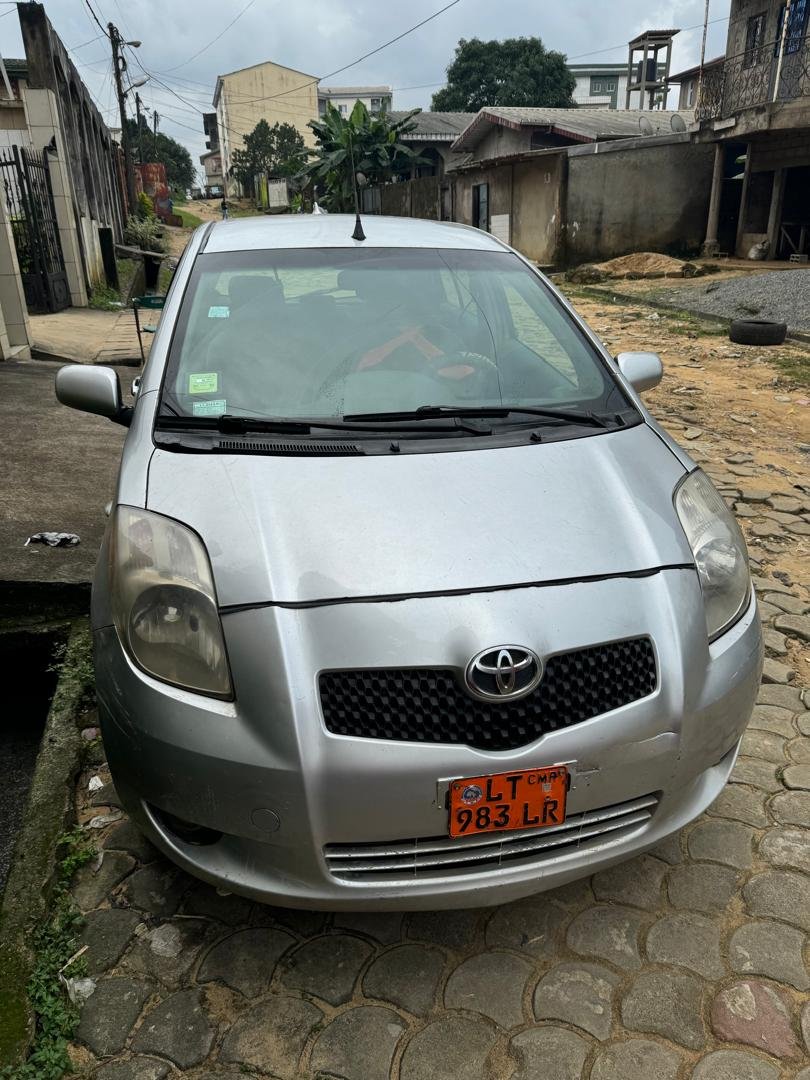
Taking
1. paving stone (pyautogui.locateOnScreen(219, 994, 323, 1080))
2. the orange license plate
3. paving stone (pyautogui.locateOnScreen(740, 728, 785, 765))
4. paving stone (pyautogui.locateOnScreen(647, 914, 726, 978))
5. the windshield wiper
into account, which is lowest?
paving stone (pyautogui.locateOnScreen(740, 728, 785, 765))

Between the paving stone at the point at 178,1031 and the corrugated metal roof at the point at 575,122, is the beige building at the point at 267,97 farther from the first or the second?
the paving stone at the point at 178,1031

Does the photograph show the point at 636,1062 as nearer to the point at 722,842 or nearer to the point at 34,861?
the point at 722,842

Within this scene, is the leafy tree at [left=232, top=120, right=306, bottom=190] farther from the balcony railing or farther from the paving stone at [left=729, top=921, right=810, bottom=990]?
the paving stone at [left=729, top=921, right=810, bottom=990]

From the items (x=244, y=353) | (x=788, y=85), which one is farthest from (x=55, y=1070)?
(x=788, y=85)

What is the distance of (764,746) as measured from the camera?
110 inches

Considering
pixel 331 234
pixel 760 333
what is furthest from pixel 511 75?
pixel 331 234

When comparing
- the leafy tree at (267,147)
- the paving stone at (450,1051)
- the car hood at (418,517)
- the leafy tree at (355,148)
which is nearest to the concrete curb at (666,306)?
the car hood at (418,517)

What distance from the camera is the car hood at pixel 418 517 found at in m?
1.82

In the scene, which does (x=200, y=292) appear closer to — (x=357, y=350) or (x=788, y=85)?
(x=357, y=350)

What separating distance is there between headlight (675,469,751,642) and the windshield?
1.59ft

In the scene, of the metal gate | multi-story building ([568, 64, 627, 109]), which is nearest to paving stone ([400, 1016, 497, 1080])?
the metal gate

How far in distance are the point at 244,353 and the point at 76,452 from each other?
3355mm

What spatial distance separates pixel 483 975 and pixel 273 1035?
1.68 ft

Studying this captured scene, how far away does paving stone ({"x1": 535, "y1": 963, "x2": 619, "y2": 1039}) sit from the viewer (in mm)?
1821
